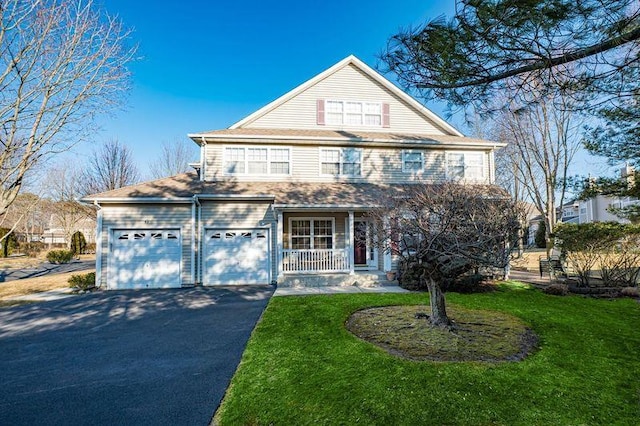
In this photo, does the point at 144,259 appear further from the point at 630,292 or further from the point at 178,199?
the point at 630,292

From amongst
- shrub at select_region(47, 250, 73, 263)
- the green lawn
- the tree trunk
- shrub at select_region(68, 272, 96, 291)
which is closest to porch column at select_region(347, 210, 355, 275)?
the green lawn

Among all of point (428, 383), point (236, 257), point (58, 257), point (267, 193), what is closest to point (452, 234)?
point (428, 383)

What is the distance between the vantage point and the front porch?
11.9 meters

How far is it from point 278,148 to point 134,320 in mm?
8582

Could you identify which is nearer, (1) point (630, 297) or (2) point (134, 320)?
(2) point (134, 320)

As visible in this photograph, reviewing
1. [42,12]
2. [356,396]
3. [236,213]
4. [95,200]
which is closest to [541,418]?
[356,396]

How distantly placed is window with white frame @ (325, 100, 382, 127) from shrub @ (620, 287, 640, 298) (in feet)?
35.8

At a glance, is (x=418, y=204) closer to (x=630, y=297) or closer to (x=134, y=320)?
(x=134, y=320)

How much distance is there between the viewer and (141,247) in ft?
39.8

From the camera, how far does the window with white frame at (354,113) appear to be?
1507 centimetres

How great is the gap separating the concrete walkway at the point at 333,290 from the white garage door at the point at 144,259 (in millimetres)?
4429

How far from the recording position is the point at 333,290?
1081cm

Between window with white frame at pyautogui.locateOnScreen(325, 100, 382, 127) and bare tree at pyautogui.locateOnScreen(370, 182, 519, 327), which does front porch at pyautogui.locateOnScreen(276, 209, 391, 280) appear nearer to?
bare tree at pyautogui.locateOnScreen(370, 182, 519, 327)

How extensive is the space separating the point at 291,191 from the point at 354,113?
17.8ft
